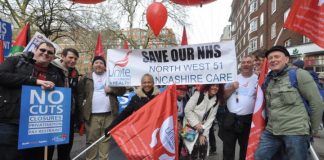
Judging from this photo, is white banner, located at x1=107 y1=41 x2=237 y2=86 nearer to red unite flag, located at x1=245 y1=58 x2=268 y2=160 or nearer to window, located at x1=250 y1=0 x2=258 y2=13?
red unite flag, located at x1=245 y1=58 x2=268 y2=160

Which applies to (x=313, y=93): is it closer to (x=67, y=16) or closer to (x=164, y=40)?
(x=67, y=16)

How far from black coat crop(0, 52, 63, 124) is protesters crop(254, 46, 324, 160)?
2.64 metres

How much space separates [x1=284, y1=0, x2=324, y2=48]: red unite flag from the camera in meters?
4.38

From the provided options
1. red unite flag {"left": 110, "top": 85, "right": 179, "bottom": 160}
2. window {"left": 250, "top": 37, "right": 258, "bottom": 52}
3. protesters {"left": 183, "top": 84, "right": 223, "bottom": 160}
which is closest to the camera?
red unite flag {"left": 110, "top": 85, "right": 179, "bottom": 160}

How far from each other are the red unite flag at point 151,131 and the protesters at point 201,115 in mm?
748

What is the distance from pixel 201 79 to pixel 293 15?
4.96 feet

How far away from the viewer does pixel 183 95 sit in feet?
18.5

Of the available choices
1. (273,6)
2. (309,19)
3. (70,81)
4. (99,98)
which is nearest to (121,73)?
(99,98)

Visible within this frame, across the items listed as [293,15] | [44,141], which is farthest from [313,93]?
[44,141]

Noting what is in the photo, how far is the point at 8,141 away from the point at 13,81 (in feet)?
2.05

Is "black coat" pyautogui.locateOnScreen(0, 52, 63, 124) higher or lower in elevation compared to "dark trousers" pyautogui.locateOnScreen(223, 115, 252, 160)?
higher

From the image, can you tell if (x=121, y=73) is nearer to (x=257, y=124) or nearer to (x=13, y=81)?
(x=13, y=81)

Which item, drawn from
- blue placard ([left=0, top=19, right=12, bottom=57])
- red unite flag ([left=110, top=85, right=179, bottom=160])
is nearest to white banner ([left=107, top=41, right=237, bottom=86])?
red unite flag ([left=110, top=85, right=179, bottom=160])

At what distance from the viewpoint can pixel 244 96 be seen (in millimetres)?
4691
